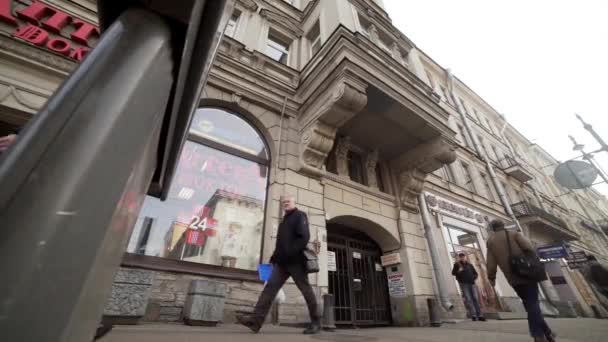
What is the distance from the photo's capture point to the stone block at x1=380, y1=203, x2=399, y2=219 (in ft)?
21.9

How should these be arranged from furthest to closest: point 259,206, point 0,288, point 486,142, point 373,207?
point 486,142, point 373,207, point 259,206, point 0,288

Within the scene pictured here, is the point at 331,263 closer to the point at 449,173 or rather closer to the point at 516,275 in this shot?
the point at 516,275

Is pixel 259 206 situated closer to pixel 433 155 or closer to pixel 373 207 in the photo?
pixel 373 207

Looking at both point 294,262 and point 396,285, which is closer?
point 294,262

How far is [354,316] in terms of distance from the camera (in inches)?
218

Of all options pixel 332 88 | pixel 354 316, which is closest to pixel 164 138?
pixel 332 88

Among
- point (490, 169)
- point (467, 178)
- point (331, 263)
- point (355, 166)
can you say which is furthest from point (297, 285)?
point (490, 169)

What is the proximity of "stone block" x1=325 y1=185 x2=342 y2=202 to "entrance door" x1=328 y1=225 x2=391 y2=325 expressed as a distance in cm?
88

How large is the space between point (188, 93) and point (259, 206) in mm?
4392

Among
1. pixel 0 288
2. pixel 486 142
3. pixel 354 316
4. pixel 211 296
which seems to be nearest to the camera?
pixel 0 288

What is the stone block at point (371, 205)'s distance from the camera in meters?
6.36

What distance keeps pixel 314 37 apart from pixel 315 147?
451cm

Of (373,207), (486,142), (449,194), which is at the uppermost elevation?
(486,142)

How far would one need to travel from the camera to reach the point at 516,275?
9.74 ft
